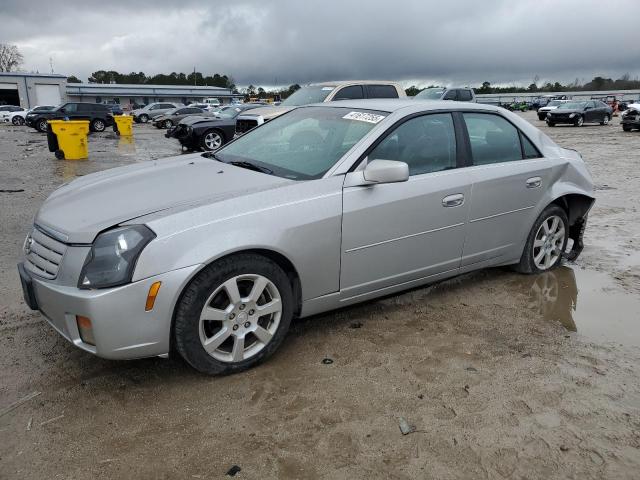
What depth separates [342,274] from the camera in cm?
343

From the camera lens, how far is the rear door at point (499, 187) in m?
4.10

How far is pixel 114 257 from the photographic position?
2.73 metres

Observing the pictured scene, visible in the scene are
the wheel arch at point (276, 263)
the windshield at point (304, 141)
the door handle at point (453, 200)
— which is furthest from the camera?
the door handle at point (453, 200)

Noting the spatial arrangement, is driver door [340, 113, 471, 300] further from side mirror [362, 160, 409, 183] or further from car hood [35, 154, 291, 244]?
car hood [35, 154, 291, 244]

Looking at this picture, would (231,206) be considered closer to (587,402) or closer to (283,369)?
(283,369)

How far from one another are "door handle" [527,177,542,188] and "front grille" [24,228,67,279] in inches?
139

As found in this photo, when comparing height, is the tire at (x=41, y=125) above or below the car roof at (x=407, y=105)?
below

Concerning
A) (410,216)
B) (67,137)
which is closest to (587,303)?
(410,216)

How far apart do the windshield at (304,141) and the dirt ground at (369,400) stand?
1.16 meters

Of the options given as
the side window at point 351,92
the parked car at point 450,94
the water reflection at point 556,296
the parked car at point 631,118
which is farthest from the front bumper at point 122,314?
the parked car at point 631,118

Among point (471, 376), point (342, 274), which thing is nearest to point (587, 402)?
point (471, 376)

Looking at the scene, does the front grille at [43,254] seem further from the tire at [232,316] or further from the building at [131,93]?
the building at [131,93]

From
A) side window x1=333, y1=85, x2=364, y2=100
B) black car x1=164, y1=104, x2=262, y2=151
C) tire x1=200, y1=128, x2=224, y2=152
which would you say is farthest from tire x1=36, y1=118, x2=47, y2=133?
side window x1=333, y1=85, x2=364, y2=100

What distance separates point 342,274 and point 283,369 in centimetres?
71
